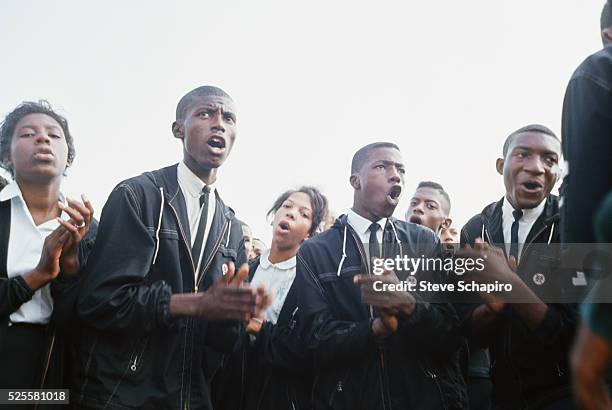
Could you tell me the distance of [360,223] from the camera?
159 inches

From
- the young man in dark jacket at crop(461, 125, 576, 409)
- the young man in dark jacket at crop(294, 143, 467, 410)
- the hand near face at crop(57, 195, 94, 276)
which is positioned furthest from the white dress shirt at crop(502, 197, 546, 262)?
the hand near face at crop(57, 195, 94, 276)

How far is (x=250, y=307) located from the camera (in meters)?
3.14

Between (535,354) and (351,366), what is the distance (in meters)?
0.99

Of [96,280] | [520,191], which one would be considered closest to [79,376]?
[96,280]

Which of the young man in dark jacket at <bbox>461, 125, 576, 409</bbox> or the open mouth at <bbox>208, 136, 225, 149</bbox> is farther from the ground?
the open mouth at <bbox>208, 136, 225, 149</bbox>

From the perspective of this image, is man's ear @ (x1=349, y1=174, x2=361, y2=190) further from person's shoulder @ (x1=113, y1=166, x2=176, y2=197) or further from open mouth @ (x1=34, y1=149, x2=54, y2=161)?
open mouth @ (x1=34, y1=149, x2=54, y2=161)

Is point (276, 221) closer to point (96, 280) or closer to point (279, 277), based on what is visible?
point (279, 277)

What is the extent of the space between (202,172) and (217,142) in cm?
22

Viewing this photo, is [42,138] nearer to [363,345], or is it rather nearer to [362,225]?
[362,225]

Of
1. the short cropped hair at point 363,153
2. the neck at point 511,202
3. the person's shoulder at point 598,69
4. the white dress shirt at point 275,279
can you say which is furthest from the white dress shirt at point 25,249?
the person's shoulder at point 598,69

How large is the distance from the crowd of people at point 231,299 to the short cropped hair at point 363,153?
0.28 metres

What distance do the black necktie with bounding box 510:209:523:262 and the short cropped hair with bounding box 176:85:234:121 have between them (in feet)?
6.49

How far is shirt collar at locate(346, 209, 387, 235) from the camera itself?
399 centimetres

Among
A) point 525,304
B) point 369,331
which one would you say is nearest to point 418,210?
point 369,331
